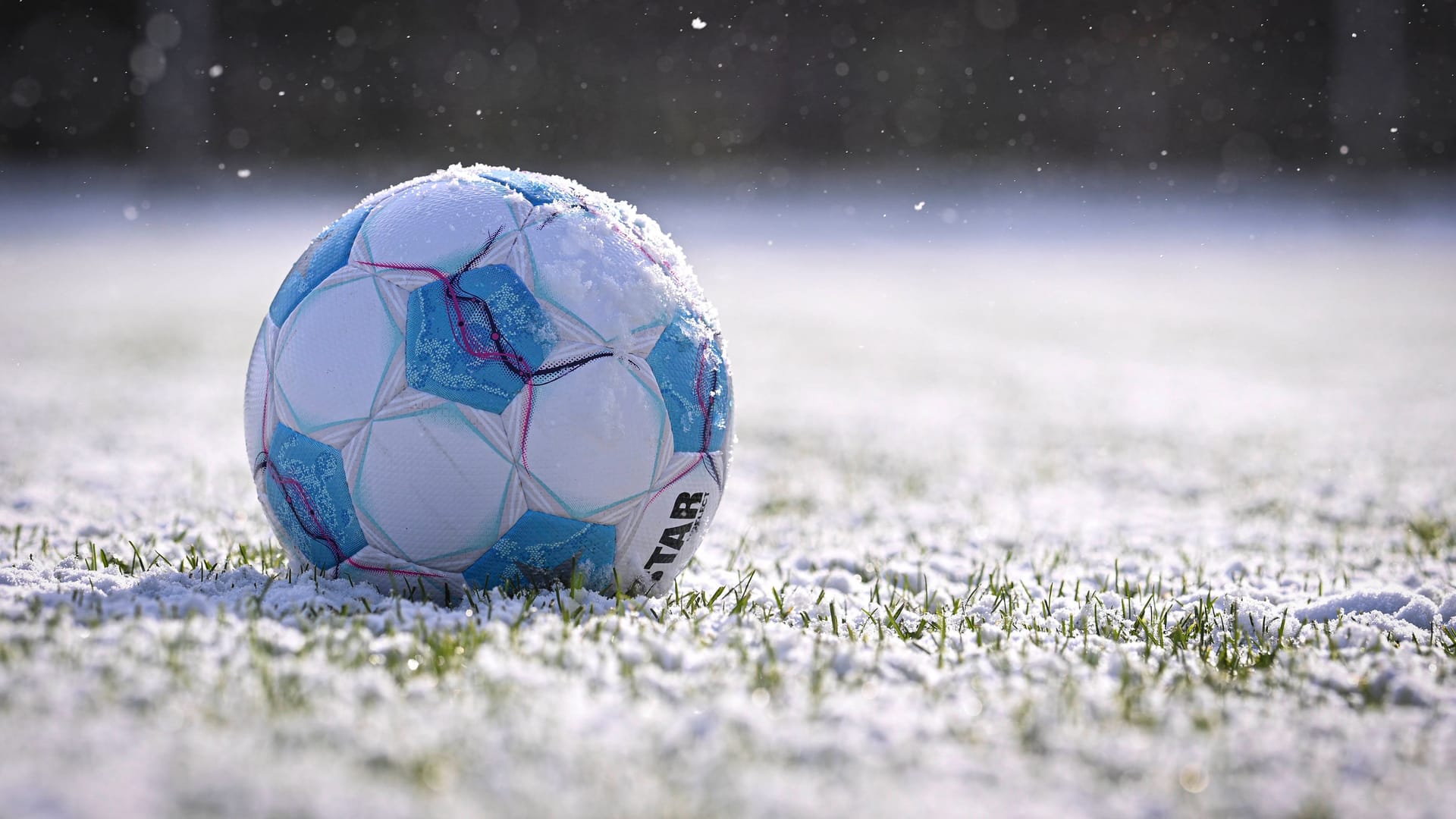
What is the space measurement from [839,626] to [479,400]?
3.94 feet

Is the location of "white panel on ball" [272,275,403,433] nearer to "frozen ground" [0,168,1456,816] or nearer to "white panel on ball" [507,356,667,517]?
"white panel on ball" [507,356,667,517]

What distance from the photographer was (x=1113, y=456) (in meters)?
6.59

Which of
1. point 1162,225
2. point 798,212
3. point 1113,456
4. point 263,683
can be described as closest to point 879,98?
point 798,212

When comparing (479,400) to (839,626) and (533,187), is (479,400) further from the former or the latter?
(839,626)

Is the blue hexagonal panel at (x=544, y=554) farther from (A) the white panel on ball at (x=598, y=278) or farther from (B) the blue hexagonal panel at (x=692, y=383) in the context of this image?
(A) the white panel on ball at (x=598, y=278)

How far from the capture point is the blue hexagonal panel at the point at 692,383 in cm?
316

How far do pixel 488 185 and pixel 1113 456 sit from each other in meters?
4.56

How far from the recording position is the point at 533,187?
10.8 ft

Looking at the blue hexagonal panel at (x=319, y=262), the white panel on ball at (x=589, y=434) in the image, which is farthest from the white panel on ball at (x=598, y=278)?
the blue hexagonal panel at (x=319, y=262)

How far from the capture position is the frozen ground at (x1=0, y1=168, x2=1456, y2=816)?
2.03 metres

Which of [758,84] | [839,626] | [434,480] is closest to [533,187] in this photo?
[434,480]

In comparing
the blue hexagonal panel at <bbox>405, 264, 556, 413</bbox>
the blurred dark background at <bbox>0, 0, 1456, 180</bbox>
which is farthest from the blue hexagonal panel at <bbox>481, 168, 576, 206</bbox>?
the blurred dark background at <bbox>0, 0, 1456, 180</bbox>

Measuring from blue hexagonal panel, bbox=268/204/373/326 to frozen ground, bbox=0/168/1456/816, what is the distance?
804mm

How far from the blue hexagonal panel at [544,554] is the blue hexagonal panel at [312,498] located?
373mm
